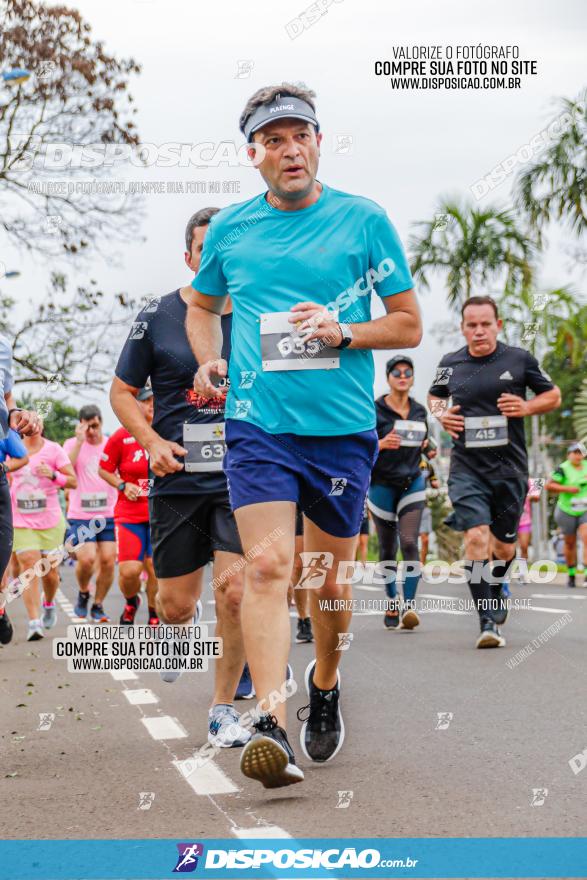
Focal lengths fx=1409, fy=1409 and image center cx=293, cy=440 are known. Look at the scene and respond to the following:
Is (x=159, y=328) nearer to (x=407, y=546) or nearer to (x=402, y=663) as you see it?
(x=402, y=663)

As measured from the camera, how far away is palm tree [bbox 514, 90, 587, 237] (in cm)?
2330

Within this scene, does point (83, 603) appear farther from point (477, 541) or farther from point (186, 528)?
point (186, 528)

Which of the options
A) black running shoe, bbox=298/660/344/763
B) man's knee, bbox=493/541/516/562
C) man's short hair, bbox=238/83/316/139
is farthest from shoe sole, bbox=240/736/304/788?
man's knee, bbox=493/541/516/562

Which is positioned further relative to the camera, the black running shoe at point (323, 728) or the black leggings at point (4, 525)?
the black leggings at point (4, 525)

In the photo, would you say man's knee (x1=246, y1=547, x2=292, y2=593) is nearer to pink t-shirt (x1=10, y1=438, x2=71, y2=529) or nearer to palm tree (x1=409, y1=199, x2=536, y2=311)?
pink t-shirt (x1=10, y1=438, x2=71, y2=529)

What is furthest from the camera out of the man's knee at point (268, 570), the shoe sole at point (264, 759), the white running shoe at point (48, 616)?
the white running shoe at point (48, 616)

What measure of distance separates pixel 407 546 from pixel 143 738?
5506mm

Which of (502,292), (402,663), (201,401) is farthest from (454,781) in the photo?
(502,292)

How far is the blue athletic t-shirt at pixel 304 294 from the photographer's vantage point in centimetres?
489

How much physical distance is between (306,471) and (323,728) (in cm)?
109

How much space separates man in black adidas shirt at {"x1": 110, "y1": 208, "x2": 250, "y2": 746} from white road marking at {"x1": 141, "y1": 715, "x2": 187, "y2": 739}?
0.50 metres

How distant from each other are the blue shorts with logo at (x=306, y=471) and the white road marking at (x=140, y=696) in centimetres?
297

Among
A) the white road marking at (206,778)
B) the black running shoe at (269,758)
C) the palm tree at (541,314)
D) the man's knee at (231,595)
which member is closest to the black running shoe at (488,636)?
the man's knee at (231,595)

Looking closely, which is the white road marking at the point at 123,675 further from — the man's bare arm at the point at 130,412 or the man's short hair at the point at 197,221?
the man's short hair at the point at 197,221
